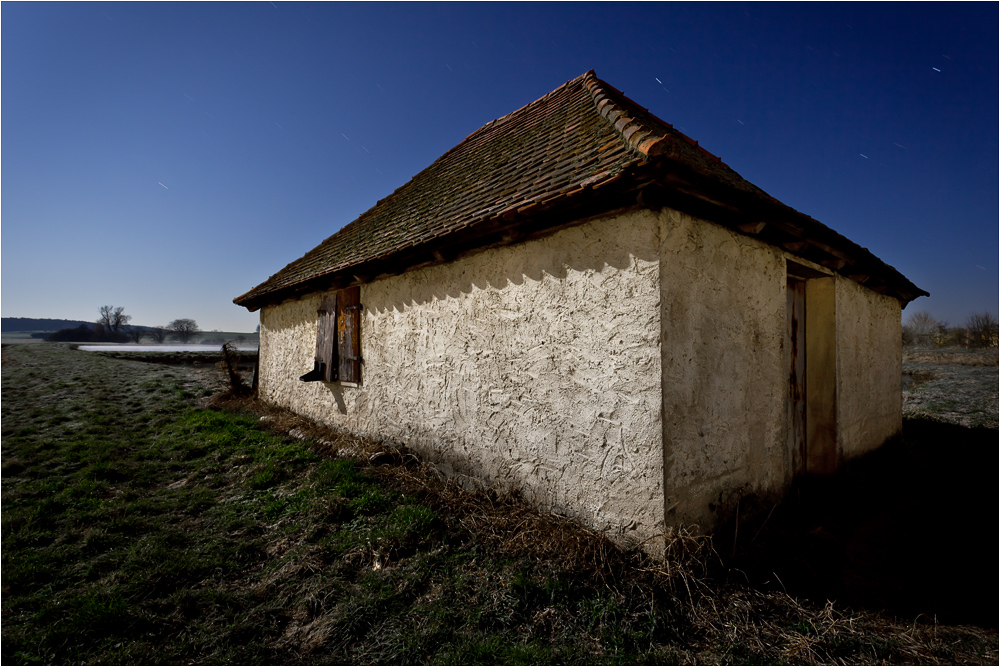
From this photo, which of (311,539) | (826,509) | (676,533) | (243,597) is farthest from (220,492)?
(826,509)

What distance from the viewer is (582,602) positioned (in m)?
2.79

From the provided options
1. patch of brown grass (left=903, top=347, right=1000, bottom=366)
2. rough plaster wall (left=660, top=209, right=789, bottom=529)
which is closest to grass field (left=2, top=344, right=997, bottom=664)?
rough plaster wall (left=660, top=209, right=789, bottom=529)

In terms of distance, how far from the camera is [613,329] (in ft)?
11.0

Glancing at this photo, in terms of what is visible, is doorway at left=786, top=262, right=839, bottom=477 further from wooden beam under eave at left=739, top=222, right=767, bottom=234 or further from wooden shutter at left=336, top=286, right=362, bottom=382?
wooden shutter at left=336, top=286, right=362, bottom=382

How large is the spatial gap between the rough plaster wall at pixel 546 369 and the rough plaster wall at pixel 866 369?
378 cm

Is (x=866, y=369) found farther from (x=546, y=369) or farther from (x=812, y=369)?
(x=546, y=369)

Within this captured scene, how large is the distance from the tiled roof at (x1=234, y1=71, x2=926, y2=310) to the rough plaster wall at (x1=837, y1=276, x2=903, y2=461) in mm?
534

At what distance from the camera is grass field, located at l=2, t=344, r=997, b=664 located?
2.42 m

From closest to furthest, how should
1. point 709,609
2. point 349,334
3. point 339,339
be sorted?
point 709,609 → point 349,334 → point 339,339

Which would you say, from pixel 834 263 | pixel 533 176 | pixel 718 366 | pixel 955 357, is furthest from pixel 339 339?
pixel 955 357

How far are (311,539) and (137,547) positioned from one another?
55.5 inches

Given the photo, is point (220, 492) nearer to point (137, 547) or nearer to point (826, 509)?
point (137, 547)

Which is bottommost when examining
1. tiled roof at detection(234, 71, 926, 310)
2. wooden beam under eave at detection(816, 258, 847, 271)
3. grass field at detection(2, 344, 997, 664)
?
grass field at detection(2, 344, 997, 664)

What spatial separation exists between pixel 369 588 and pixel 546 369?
224cm
